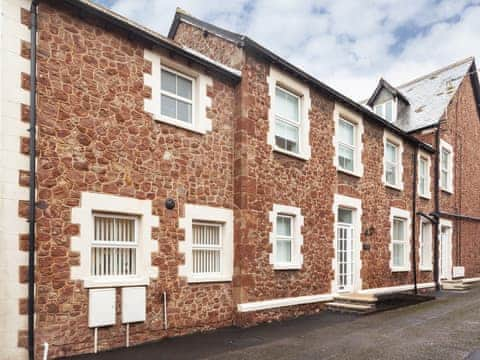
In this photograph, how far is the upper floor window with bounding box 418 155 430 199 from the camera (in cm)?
1666

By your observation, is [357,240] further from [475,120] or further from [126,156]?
[475,120]

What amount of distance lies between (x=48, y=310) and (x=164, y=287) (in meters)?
2.07

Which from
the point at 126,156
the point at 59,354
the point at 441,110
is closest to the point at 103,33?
the point at 126,156

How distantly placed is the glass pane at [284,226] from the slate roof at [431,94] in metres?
9.38

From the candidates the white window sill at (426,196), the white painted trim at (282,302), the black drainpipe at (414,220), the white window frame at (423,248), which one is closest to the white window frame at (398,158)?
the black drainpipe at (414,220)

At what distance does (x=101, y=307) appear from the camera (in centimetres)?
670

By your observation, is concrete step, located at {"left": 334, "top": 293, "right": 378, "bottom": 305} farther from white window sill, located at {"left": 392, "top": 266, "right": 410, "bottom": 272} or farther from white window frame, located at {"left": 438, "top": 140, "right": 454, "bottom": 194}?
white window frame, located at {"left": 438, "top": 140, "right": 454, "bottom": 194}

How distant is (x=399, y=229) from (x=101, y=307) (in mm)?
11733

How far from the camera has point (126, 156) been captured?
7324mm

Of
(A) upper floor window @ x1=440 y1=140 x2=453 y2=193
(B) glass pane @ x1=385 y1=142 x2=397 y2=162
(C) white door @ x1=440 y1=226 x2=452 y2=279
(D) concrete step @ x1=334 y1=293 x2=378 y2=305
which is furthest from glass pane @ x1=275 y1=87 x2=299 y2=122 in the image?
(C) white door @ x1=440 y1=226 x2=452 y2=279

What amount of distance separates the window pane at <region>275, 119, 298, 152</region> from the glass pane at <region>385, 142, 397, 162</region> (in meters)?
5.23

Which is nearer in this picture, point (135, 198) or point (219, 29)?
point (135, 198)

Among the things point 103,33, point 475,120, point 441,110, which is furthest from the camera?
point 475,120

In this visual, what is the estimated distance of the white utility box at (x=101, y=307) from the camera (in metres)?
6.60
